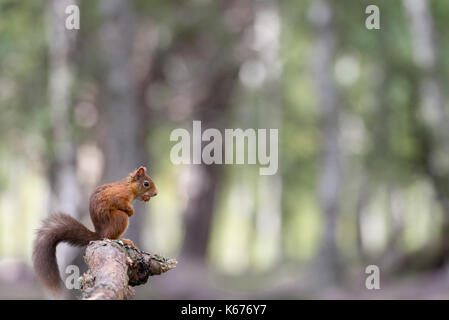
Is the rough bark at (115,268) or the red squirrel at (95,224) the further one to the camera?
the red squirrel at (95,224)

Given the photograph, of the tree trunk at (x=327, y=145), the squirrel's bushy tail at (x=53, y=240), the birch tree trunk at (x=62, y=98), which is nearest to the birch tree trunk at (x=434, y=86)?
the tree trunk at (x=327, y=145)

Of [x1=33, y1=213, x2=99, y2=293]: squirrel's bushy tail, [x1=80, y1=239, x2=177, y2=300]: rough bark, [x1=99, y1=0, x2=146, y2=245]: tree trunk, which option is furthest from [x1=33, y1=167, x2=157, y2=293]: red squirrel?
[x1=99, y1=0, x2=146, y2=245]: tree trunk

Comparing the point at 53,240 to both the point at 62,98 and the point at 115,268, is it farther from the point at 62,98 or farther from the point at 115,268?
the point at 62,98

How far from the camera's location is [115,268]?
255cm

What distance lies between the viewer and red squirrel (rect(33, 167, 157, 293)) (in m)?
3.03

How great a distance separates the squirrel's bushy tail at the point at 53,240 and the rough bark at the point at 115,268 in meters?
0.24

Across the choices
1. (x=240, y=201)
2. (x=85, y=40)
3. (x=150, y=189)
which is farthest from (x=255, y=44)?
(x=150, y=189)

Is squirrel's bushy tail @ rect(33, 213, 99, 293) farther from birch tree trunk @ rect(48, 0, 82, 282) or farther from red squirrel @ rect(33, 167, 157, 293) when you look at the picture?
birch tree trunk @ rect(48, 0, 82, 282)

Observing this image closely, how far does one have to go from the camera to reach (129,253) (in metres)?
2.89

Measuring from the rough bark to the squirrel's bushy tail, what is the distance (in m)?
0.24

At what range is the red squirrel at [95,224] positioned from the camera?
3033 millimetres

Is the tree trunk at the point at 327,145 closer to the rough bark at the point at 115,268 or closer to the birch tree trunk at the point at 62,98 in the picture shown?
the birch tree trunk at the point at 62,98

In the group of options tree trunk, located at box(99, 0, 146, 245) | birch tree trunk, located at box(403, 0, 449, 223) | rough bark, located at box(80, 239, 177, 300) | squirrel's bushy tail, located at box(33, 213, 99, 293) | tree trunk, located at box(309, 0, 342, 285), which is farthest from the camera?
tree trunk, located at box(309, 0, 342, 285)
